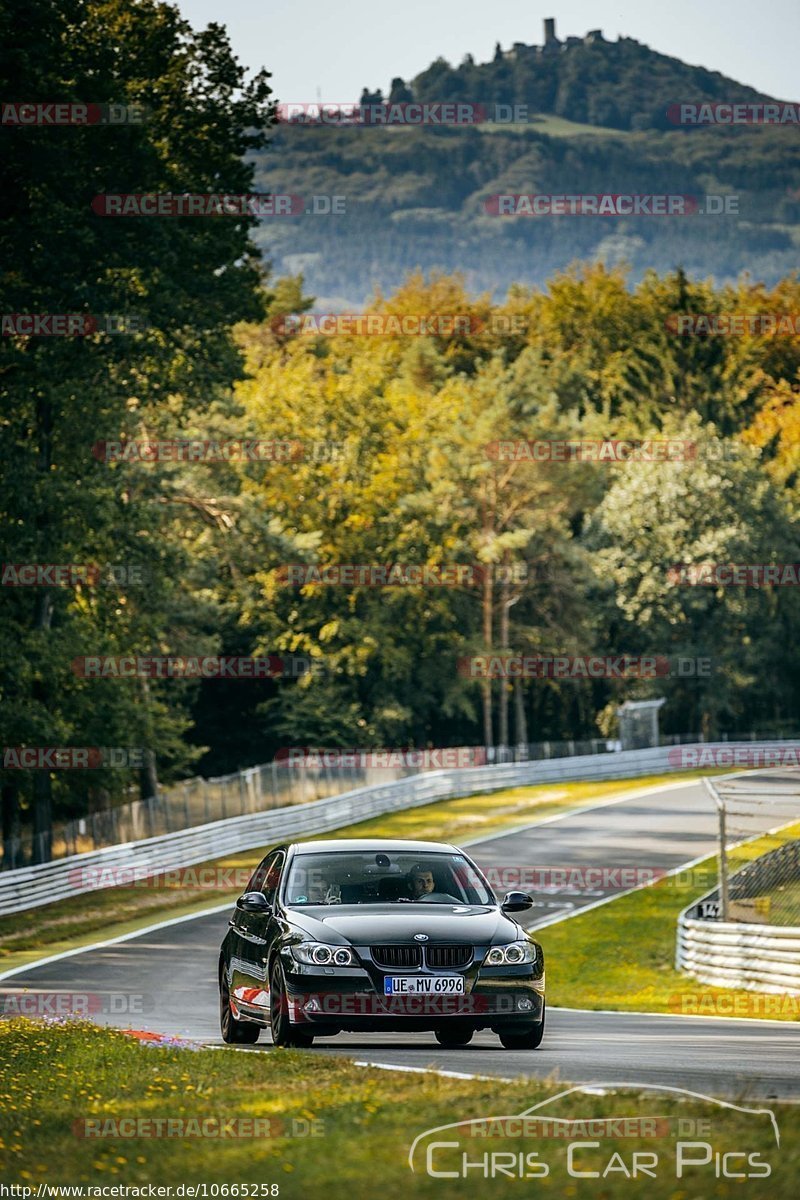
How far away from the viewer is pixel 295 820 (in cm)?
4978

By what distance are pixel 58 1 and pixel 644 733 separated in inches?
1659

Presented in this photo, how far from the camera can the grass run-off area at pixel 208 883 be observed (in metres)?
34.2

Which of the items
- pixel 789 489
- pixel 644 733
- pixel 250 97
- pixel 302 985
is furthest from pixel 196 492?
pixel 302 985

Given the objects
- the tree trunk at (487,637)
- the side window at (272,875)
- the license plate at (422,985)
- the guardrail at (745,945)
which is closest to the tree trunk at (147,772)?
the tree trunk at (487,637)

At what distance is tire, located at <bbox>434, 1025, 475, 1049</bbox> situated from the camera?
1314 centimetres

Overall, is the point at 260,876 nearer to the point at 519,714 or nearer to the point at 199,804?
the point at 199,804

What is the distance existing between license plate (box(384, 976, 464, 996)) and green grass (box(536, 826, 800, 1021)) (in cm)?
912

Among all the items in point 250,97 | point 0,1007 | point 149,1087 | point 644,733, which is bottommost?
point 644,733

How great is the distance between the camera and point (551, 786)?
64375mm

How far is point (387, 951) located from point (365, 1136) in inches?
154

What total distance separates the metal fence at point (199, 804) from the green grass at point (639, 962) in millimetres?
12383

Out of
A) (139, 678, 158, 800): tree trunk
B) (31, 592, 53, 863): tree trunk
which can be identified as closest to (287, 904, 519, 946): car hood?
(31, 592, 53, 863): tree trunk

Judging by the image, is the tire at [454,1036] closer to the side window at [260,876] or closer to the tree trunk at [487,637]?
the side window at [260,876]

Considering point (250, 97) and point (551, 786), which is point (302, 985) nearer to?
point (250, 97)
